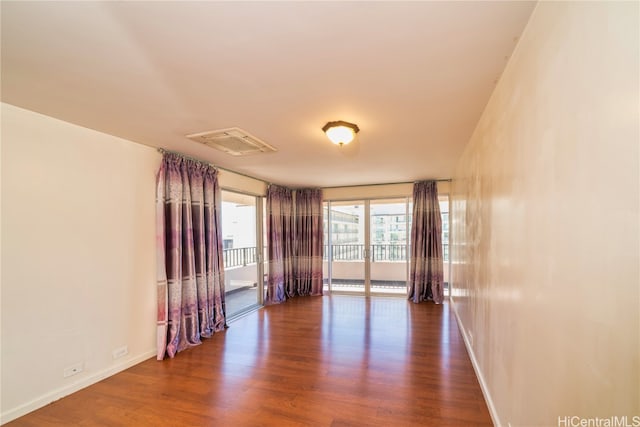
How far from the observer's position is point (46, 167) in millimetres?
2348

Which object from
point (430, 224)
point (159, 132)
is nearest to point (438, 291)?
point (430, 224)

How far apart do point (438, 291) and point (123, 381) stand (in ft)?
16.1

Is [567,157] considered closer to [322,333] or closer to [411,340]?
[411,340]

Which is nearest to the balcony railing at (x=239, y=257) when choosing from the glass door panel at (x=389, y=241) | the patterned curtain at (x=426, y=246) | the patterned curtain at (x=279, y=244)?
the patterned curtain at (x=279, y=244)

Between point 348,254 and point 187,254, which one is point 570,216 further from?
point 348,254

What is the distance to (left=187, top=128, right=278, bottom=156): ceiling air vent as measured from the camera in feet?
8.89

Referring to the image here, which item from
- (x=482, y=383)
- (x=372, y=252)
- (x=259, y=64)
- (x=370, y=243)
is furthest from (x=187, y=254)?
(x=372, y=252)

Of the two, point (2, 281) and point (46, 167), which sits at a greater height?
point (46, 167)

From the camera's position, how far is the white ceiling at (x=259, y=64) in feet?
4.09

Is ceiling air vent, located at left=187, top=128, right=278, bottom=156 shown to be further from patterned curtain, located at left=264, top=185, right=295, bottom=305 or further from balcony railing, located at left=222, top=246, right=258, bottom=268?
balcony railing, located at left=222, top=246, right=258, bottom=268

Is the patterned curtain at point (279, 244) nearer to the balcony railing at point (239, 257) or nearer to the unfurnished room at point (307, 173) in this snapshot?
the balcony railing at point (239, 257)

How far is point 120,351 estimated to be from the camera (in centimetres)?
286
